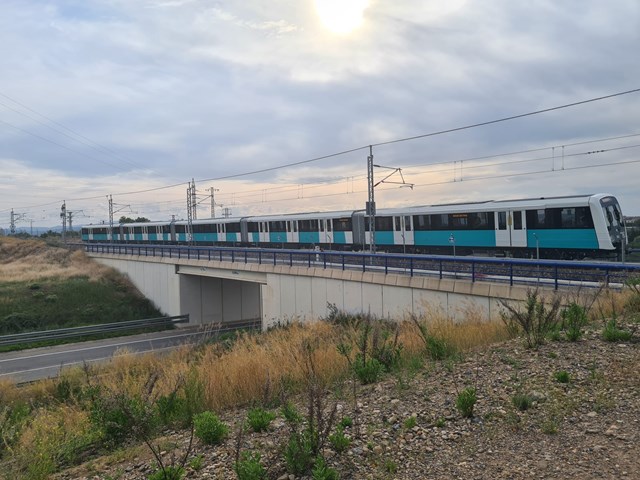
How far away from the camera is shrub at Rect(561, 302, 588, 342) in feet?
23.3

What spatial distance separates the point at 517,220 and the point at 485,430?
1973cm

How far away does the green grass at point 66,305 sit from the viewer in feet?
105

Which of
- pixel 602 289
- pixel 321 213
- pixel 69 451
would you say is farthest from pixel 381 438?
pixel 321 213

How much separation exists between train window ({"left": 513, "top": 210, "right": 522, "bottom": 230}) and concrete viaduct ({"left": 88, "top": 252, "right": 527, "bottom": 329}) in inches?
351

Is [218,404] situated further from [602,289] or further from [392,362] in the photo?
[602,289]

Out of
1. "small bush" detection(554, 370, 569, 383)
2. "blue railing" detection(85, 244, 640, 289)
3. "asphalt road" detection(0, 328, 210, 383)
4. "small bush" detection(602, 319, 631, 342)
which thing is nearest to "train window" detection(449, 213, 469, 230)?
"blue railing" detection(85, 244, 640, 289)

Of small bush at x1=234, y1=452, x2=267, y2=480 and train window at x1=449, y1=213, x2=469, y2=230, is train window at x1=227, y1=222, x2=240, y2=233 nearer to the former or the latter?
train window at x1=449, y1=213, x2=469, y2=230

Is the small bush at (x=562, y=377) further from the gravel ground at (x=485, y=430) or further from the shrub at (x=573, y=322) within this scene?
the shrub at (x=573, y=322)

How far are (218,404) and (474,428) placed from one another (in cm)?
349

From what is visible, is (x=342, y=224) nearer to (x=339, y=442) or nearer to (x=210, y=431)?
(x=210, y=431)

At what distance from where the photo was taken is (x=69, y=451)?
5.48 metres

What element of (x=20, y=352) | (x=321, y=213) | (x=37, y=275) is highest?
(x=321, y=213)

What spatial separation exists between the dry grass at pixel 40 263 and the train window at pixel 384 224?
1022 inches

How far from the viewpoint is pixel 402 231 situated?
93.6 ft
